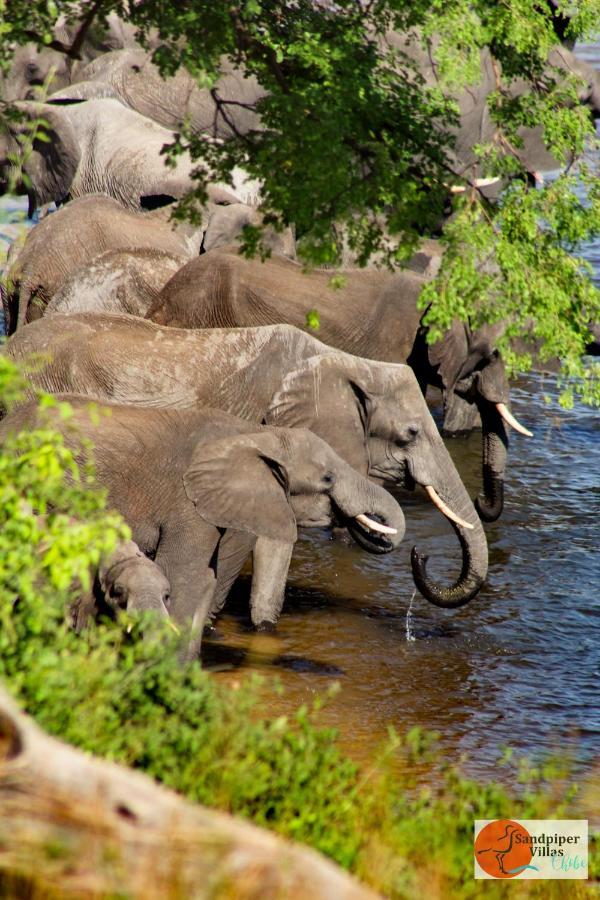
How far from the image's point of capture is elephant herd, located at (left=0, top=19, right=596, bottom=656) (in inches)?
350

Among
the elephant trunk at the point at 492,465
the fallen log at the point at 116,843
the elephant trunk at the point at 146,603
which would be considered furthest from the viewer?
the elephant trunk at the point at 492,465

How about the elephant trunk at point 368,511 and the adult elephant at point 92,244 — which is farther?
the adult elephant at point 92,244

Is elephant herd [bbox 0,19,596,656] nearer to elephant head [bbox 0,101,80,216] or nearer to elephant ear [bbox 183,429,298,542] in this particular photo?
elephant ear [bbox 183,429,298,542]

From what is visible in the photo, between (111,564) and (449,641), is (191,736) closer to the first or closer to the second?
(111,564)

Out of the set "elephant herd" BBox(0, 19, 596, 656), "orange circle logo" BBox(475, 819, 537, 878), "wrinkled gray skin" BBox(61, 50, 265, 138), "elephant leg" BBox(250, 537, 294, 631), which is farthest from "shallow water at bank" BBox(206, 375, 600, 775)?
"wrinkled gray skin" BBox(61, 50, 265, 138)

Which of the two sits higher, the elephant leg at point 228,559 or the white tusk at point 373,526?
the white tusk at point 373,526

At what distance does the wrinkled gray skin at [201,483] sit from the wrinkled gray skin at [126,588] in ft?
1.68

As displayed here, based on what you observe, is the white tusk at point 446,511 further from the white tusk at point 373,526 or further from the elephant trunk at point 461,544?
the white tusk at point 373,526

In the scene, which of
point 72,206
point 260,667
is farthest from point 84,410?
point 72,206

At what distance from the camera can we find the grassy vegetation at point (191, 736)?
203 inches

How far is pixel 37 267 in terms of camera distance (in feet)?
46.7

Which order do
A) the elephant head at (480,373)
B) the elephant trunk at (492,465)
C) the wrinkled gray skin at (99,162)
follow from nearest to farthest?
the elephant trunk at (492,465) < the elephant head at (480,373) < the wrinkled gray skin at (99,162)

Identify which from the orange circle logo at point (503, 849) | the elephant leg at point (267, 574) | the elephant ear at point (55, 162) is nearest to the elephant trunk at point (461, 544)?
the elephant leg at point (267, 574)

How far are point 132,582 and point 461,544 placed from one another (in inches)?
129
